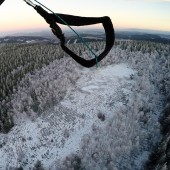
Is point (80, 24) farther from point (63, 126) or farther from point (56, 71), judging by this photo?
point (56, 71)

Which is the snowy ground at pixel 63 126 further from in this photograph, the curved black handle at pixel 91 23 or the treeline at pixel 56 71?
the curved black handle at pixel 91 23

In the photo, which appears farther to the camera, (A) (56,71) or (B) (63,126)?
(A) (56,71)

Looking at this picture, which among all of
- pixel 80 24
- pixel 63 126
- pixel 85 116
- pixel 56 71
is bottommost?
pixel 63 126

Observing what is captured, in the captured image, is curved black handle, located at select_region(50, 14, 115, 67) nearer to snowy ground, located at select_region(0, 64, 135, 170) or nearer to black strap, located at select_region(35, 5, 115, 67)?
black strap, located at select_region(35, 5, 115, 67)

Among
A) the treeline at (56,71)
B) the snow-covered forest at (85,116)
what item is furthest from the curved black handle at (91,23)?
the treeline at (56,71)

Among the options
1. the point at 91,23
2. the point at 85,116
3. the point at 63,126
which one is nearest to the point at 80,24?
the point at 91,23

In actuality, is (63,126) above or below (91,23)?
below

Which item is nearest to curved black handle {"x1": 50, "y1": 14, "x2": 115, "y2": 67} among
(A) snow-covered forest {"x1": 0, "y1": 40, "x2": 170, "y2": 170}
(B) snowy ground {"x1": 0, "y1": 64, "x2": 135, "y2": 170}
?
(A) snow-covered forest {"x1": 0, "y1": 40, "x2": 170, "y2": 170}
